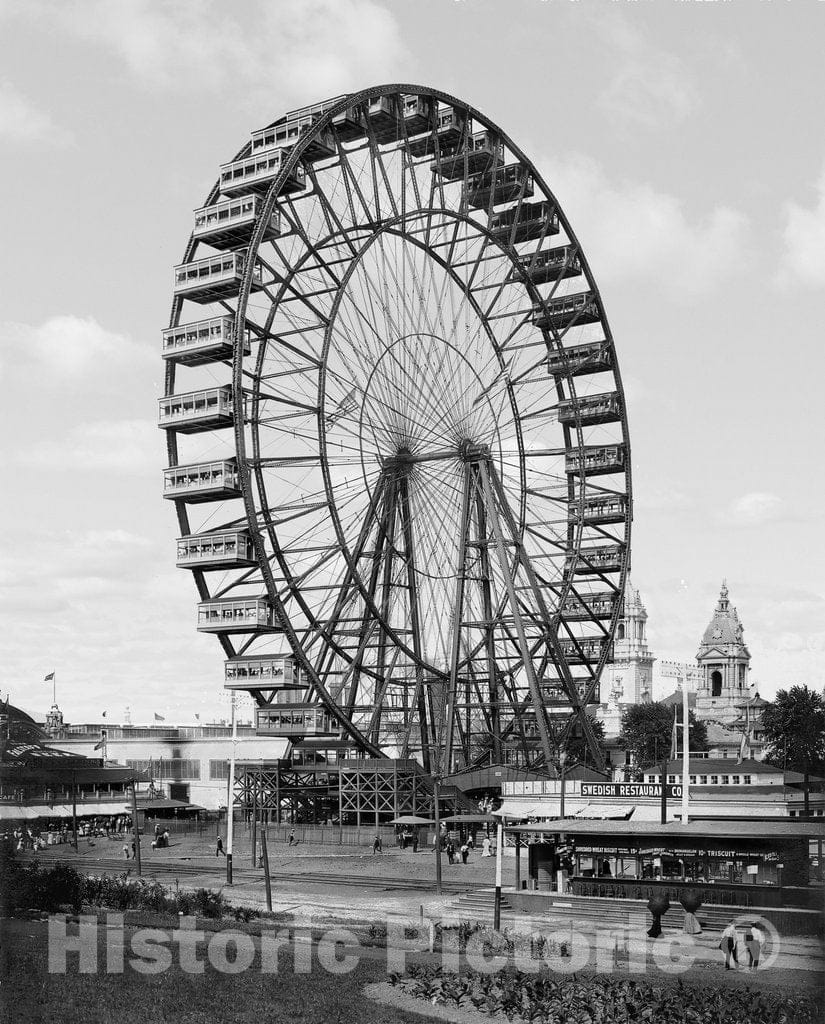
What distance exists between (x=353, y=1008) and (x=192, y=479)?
168ft

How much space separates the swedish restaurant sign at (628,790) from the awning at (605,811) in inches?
47.0

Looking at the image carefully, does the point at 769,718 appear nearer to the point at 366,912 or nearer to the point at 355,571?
the point at 355,571

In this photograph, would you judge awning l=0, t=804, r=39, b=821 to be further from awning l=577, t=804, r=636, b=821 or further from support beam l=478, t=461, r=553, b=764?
support beam l=478, t=461, r=553, b=764

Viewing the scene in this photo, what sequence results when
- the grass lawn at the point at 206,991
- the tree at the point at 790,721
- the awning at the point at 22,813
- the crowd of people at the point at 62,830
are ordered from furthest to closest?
1. the tree at the point at 790,721
2. the crowd of people at the point at 62,830
3. the awning at the point at 22,813
4. the grass lawn at the point at 206,991

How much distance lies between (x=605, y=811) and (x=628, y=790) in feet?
7.28

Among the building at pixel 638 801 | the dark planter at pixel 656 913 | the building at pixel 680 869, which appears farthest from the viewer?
the building at pixel 638 801

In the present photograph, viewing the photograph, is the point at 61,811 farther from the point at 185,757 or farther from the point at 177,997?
the point at 177,997

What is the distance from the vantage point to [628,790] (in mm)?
69062

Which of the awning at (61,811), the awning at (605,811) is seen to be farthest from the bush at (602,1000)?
the awning at (61,811)

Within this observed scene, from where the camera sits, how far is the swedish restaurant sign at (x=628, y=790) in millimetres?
68125

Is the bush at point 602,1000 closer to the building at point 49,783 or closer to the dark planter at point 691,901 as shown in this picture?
the dark planter at point 691,901

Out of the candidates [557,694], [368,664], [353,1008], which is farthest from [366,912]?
[557,694]

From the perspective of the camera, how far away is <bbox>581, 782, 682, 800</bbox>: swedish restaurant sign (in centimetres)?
6812

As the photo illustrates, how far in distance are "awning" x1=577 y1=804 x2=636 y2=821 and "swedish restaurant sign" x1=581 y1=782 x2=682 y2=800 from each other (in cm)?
119
